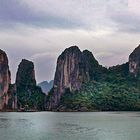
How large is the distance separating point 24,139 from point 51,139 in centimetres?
461

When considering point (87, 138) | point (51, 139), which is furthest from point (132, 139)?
point (51, 139)

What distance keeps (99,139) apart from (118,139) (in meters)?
3.32

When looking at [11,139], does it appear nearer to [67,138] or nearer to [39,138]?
[39,138]

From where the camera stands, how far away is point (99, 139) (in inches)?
2660

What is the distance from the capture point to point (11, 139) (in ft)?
223

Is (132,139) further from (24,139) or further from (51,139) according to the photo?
(24,139)

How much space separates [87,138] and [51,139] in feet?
20.9

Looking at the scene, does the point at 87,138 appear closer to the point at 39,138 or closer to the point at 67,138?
the point at 67,138

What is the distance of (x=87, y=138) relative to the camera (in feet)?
228

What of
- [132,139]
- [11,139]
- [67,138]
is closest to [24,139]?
[11,139]

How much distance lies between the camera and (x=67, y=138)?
2749 inches

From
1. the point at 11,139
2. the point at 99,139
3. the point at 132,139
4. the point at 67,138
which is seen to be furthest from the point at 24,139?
the point at 132,139

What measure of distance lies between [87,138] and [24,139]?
424 inches

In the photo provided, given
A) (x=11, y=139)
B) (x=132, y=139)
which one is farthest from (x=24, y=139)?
(x=132, y=139)
